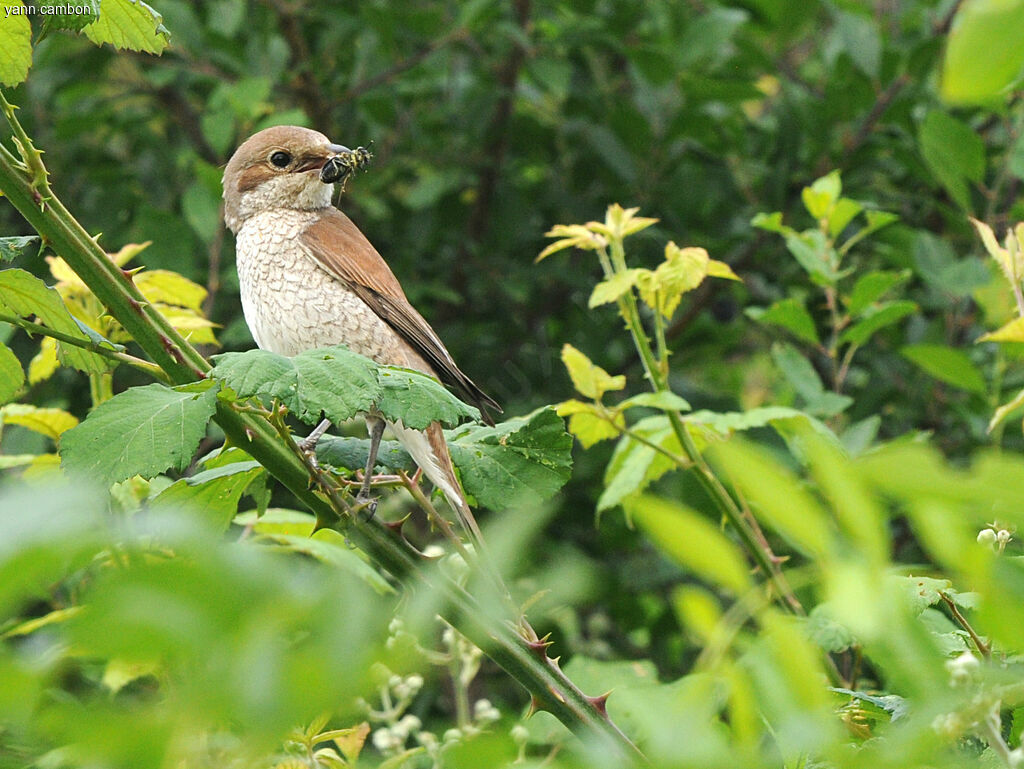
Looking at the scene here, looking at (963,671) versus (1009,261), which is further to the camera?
(1009,261)

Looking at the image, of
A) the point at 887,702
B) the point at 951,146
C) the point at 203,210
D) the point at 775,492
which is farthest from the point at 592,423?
the point at 203,210

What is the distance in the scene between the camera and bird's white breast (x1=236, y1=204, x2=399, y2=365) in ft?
7.93

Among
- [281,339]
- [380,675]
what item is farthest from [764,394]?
[380,675]

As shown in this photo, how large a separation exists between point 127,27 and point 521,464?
2.89ft

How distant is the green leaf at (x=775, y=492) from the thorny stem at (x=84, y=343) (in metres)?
1.00

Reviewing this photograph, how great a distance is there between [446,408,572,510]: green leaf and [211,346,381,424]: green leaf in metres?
0.36

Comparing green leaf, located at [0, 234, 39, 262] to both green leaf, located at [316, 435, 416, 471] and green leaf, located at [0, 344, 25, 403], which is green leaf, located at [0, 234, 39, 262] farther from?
green leaf, located at [316, 435, 416, 471]

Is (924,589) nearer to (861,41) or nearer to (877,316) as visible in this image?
(877,316)

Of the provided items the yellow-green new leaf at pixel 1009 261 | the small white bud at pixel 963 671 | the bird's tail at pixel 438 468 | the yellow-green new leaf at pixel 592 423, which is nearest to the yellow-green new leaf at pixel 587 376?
the yellow-green new leaf at pixel 592 423

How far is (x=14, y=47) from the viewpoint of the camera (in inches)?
55.7

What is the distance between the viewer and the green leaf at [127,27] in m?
1.56

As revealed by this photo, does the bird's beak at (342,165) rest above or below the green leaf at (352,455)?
above

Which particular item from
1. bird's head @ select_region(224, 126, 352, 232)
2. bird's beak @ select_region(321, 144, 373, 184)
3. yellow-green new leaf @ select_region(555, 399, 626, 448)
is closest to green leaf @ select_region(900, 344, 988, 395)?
yellow-green new leaf @ select_region(555, 399, 626, 448)

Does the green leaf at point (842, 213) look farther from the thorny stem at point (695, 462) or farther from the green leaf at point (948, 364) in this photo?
the thorny stem at point (695, 462)
